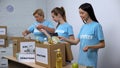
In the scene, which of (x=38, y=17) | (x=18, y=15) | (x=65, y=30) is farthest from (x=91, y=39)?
(x=18, y=15)

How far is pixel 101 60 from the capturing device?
3439mm

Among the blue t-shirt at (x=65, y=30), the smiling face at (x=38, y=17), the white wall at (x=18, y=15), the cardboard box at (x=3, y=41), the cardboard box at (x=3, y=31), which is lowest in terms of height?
the cardboard box at (x=3, y=41)

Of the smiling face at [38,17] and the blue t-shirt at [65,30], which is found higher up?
the smiling face at [38,17]

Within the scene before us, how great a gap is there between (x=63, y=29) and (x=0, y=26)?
222 cm

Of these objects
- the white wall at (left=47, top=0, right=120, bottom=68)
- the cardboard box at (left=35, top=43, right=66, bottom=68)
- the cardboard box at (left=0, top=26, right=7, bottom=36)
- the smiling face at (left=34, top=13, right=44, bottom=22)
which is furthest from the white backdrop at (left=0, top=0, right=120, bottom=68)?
the cardboard box at (left=35, top=43, right=66, bottom=68)

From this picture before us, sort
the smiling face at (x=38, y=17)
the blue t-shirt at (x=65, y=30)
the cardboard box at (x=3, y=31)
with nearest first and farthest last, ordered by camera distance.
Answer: the blue t-shirt at (x=65, y=30) < the smiling face at (x=38, y=17) < the cardboard box at (x=3, y=31)

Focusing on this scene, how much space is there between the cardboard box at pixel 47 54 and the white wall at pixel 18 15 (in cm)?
290

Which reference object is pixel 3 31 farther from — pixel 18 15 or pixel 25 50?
pixel 25 50

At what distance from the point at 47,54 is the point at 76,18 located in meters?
2.03

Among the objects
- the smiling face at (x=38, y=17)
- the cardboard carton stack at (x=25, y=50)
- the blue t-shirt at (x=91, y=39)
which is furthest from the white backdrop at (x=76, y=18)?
the cardboard carton stack at (x=25, y=50)

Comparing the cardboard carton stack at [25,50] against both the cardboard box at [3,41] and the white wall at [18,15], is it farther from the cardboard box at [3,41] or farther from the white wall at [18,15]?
the white wall at [18,15]

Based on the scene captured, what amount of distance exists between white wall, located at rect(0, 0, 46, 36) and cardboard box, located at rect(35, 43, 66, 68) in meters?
2.90

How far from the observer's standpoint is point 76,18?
421 cm

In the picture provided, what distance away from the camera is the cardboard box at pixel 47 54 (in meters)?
2.28
